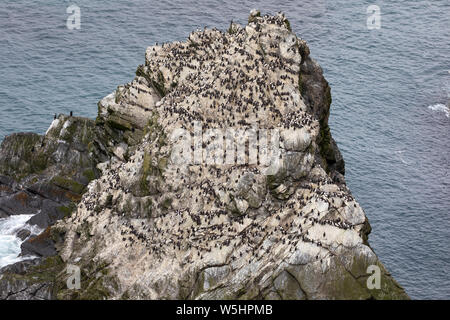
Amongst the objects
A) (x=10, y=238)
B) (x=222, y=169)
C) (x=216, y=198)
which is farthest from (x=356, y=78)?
(x=216, y=198)

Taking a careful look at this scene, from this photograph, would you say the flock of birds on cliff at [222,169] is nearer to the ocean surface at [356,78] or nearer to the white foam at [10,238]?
the white foam at [10,238]

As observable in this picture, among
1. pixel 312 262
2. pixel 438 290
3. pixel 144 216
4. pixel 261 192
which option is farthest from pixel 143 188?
pixel 438 290

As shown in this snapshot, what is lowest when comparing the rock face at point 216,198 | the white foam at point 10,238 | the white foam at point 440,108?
the white foam at point 10,238

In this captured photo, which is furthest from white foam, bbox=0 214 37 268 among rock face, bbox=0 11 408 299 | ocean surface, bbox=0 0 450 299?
ocean surface, bbox=0 0 450 299

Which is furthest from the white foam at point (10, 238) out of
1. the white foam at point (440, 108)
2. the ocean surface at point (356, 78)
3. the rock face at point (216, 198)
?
the white foam at point (440, 108)

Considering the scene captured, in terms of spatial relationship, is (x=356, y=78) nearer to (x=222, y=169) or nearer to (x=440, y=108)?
(x=440, y=108)

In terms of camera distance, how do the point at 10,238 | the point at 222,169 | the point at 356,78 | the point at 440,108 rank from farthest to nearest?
the point at 356,78 → the point at 440,108 → the point at 10,238 → the point at 222,169
